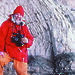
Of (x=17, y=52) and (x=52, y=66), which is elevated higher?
(x=17, y=52)

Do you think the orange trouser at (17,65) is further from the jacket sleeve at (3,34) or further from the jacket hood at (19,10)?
the jacket hood at (19,10)

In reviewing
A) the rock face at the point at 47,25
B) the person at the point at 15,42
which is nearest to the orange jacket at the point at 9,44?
the person at the point at 15,42

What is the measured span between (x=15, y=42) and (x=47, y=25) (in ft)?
1.97

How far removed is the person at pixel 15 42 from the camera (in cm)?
215

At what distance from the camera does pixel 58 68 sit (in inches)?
90.7

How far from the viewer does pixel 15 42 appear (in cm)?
216

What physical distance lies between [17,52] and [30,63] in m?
0.30

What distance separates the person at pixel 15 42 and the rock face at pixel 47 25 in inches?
5.6

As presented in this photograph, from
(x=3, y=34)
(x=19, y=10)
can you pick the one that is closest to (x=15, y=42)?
(x=3, y=34)

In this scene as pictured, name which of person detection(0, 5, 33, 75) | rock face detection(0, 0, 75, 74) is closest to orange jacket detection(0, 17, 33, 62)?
person detection(0, 5, 33, 75)

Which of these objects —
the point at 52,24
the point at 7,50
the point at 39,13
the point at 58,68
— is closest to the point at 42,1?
the point at 39,13

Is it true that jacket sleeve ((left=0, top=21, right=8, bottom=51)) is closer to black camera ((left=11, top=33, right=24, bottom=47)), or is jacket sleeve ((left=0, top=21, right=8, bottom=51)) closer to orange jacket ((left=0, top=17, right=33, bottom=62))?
orange jacket ((left=0, top=17, right=33, bottom=62))

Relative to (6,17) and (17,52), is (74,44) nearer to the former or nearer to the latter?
(17,52)

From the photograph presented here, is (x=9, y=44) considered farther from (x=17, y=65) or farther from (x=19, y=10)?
(x=19, y=10)
